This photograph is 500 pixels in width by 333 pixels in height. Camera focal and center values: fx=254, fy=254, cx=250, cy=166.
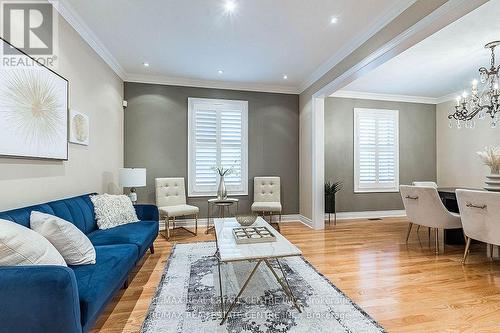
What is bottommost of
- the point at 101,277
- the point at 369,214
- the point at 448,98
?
the point at 369,214

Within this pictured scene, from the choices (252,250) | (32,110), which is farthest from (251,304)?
(32,110)

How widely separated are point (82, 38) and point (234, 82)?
8.57 feet

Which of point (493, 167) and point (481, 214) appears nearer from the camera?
point (481, 214)

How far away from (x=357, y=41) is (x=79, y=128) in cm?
369

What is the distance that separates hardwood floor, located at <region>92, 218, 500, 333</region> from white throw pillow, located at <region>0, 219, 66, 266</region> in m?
0.80

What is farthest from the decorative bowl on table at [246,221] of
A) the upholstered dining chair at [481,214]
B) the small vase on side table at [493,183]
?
the small vase on side table at [493,183]

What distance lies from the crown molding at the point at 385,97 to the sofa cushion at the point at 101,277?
16.8 ft

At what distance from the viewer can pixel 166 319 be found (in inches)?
76.0

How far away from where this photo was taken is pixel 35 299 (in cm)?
124

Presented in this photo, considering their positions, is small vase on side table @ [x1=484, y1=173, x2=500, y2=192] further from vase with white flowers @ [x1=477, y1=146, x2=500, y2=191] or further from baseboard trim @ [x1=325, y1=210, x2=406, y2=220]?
baseboard trim @ [x1=325, y1=210, x2=406, y2=220]

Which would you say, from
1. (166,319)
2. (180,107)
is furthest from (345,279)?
(180,107)

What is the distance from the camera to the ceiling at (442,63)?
2963 millimetres

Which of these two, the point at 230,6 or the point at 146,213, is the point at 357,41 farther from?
the point at 146,213

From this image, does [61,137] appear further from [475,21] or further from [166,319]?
[475,21]
